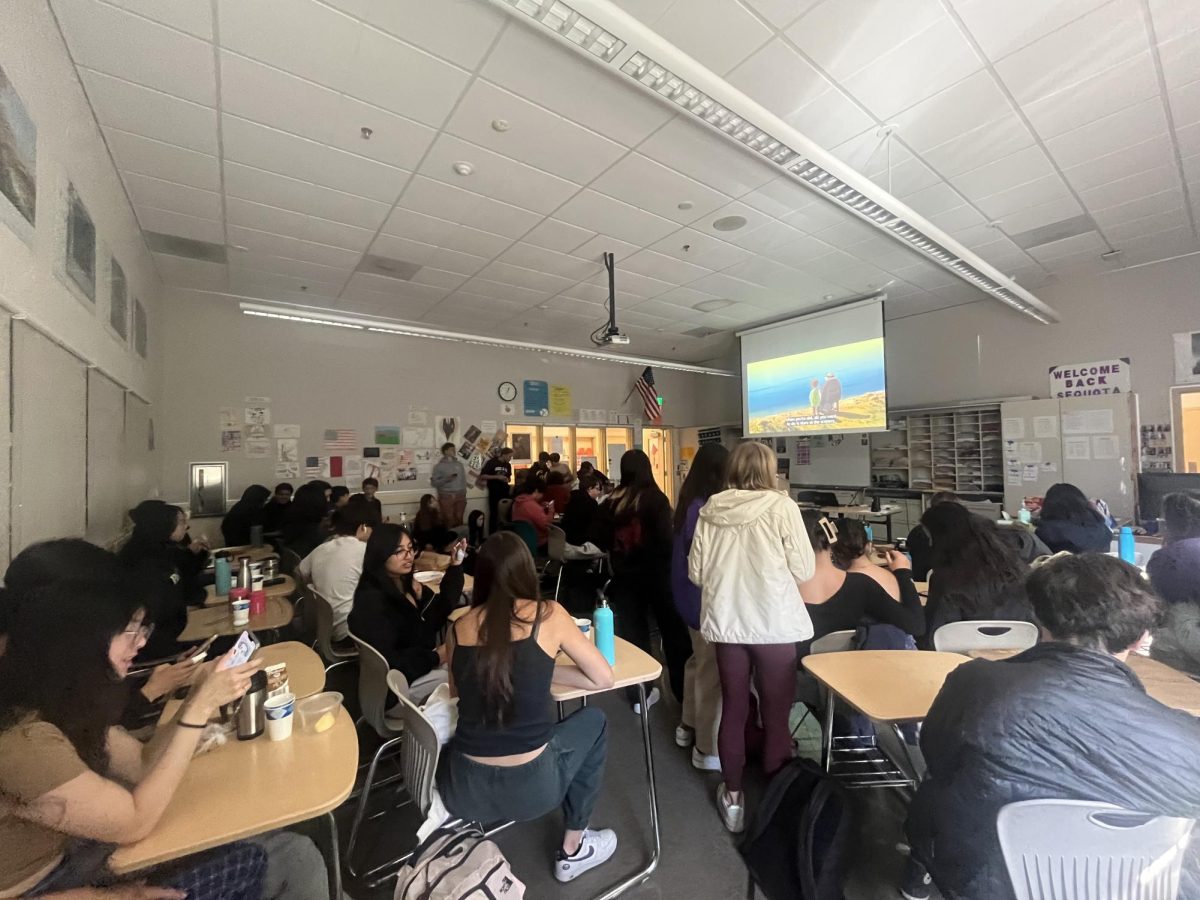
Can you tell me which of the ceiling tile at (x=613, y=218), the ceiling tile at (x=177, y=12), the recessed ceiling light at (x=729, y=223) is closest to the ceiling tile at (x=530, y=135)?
the ceiling tile at (x=613, y=218)

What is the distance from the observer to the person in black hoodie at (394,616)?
2236 millimetres

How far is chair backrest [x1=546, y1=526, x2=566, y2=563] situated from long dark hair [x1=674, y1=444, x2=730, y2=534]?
2147 millimetres

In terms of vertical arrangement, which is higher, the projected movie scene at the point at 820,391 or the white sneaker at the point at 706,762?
the projected movie scene at the point at 820,391

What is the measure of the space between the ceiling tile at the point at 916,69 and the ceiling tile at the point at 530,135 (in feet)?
4.51

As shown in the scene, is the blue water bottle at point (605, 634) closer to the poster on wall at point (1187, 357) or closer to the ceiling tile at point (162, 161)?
the ceiling tile at point (162, 161)

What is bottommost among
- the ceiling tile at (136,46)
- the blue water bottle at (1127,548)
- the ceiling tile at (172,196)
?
the blue water bottle at (1127,548)

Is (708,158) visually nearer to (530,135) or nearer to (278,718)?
(530,135)

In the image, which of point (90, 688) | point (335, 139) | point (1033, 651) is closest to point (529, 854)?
point (90, 688)

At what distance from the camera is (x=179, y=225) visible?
3.88 m

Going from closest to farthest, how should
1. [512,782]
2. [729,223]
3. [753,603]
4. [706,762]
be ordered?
[512,782], [753,603], [706,762], [729,223]

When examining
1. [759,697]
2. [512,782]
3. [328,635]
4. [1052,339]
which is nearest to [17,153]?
[328,635]

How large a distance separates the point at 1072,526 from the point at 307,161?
5516mm

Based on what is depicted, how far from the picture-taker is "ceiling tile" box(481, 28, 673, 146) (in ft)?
7.60

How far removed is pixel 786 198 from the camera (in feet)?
12.1
